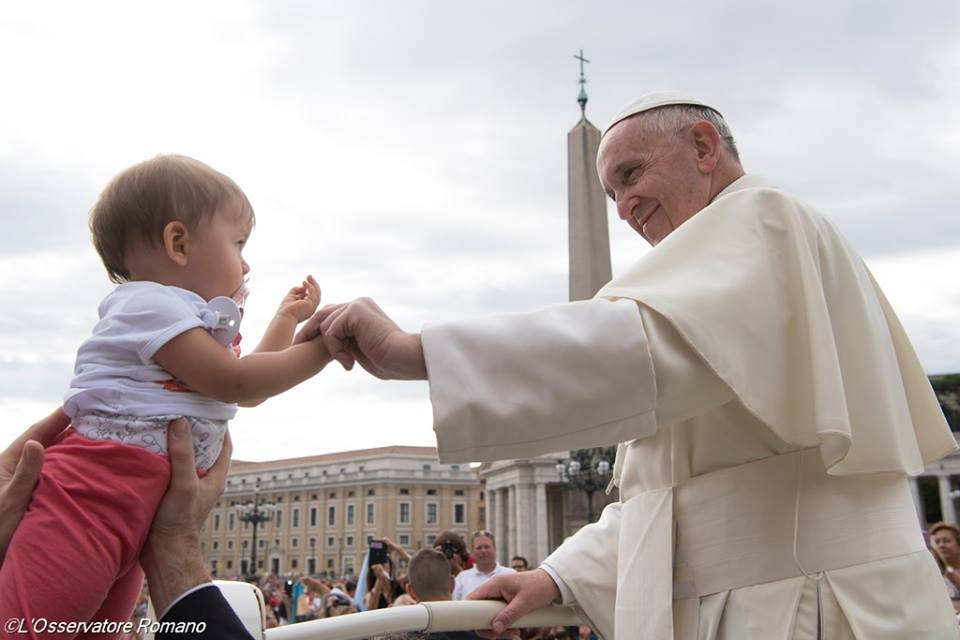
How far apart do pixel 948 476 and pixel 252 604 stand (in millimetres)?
46957

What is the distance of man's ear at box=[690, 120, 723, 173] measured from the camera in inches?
89.5

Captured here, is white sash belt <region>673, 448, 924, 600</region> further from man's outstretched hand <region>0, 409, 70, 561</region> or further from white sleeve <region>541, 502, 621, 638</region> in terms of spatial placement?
man's outstretched hand <region>0, 409, 70, 561</region>

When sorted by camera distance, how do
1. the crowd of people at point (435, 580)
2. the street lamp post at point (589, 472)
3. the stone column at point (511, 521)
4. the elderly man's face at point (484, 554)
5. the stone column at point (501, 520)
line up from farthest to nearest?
the stone column at point (501, 520) < the stone column at point (511, 521) < the street lamp post at point (589, 472) < the elderly man's face at point (484, 554) < the crowd of people at point (435, 580)

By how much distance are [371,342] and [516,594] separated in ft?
2.73

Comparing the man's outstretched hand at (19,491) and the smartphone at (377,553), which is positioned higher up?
the man's outstretched hand at (19,491)

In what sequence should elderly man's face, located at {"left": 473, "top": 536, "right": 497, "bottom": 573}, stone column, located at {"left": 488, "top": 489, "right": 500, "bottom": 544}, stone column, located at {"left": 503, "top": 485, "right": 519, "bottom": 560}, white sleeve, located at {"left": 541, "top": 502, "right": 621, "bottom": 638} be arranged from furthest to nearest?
stone column, located at {"left": 488, "top": 489, "right": 500, "bottom": 544}, stone column, located at {"left": 503, "top": 485, "right": 519, "bottom": 560}, elderly man's face, located at {"left": 473, "top": 536, "right": 497, "bottom": 573}, white sleeve, located at {"left": 541, "top": 502, "right": 621, "bottom": 638}

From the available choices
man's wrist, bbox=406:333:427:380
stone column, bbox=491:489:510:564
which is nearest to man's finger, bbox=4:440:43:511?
man's wrist, bbox=406:333:427:380

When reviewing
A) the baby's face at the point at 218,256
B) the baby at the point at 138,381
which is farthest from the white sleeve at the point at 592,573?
the baby's face at the point at 218,256

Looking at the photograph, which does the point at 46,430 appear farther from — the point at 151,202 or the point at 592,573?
the point at 592,573

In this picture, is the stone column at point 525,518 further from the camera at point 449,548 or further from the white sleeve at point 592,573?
the white sleeve at point 592,573

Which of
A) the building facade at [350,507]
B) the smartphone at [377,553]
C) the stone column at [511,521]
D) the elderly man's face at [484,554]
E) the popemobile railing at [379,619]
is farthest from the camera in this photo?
the building facade at [350,507]

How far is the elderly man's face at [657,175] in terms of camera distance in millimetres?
2250

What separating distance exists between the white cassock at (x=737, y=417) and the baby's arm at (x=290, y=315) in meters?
0.35

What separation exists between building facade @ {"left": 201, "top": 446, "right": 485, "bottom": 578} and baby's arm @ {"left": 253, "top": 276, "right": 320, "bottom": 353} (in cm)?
7760
